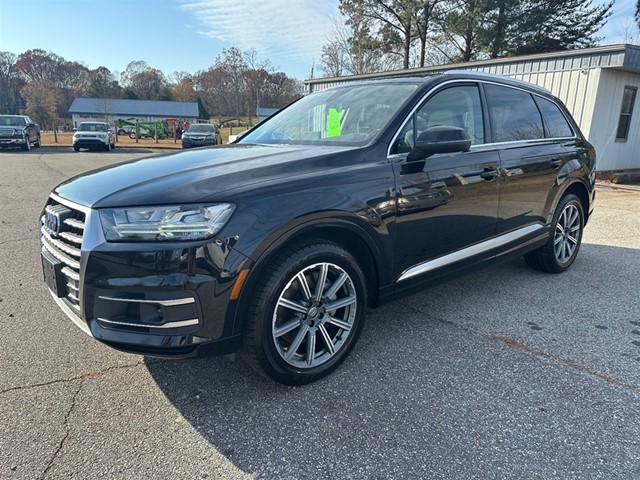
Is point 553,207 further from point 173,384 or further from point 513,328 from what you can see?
point 173,384

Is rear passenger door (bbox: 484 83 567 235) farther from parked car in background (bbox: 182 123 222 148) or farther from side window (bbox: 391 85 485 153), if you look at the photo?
parked car in background (bbox: 182 123 222 148)

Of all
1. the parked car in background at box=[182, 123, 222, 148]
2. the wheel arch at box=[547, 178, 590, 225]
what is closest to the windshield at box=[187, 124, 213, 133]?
the parked car in background at box=[182, 123, 222, 148]

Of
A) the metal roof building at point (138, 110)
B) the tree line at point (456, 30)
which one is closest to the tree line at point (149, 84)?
the metal roof building at point (138, 110)

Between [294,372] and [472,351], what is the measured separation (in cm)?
129

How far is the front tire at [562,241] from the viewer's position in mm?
4473

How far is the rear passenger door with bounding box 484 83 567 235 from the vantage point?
368 centimetres

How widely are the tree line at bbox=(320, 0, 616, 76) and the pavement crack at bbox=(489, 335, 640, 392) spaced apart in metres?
24.1

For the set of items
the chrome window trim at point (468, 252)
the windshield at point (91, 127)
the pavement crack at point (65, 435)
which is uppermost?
the windshield at point (91, 127)

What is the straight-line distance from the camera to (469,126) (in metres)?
3.50

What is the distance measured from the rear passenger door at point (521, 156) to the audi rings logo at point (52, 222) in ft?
10.3

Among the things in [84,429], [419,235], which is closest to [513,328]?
[419,235]

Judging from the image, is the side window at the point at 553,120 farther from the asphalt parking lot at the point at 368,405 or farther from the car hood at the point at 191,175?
the car hood at the point at 191,175

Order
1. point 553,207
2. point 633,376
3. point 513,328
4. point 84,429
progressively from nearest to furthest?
point 84,429, point 633,376, point 513,328, point 553,207

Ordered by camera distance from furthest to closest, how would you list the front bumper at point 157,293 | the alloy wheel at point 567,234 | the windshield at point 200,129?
the windshield at point 200,129, the alloy wheel at point 567,234, the front bumper at point 157,293
